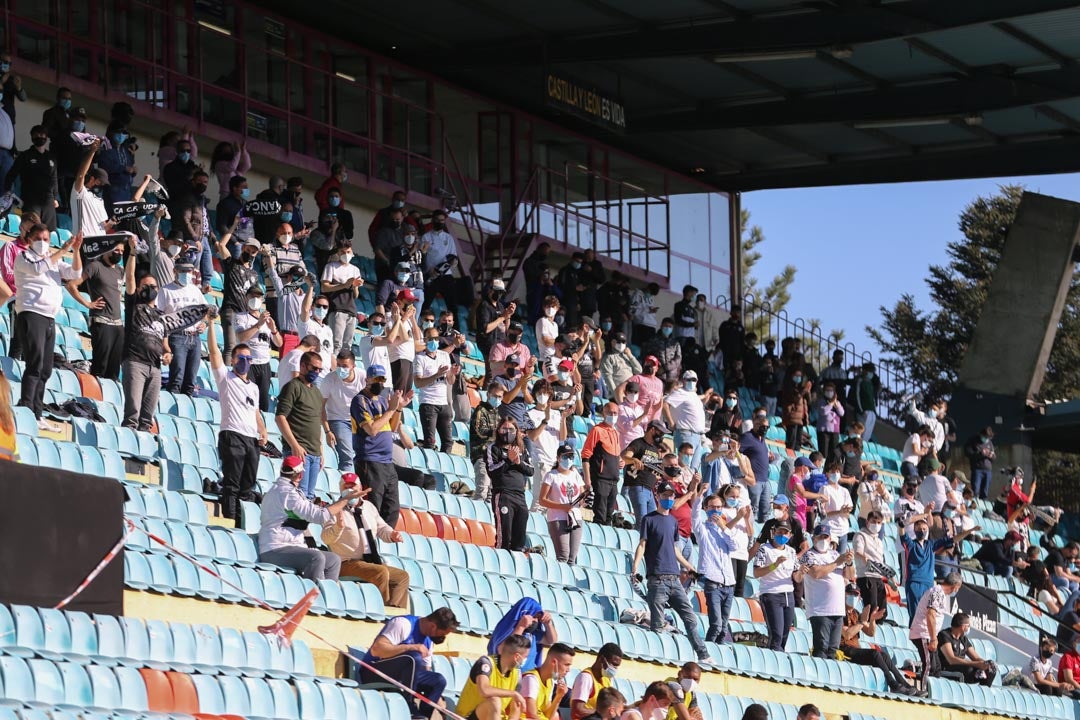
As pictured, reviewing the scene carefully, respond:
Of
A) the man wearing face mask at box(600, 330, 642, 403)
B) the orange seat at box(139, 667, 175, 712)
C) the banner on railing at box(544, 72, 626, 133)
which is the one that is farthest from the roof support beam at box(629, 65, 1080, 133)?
the orange seat at box(139, 667, 175, 712)

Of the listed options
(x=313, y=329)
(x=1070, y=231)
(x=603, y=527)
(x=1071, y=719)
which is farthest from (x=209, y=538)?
(x=1070, y=231)

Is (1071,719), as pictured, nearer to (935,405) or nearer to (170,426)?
(935,405)

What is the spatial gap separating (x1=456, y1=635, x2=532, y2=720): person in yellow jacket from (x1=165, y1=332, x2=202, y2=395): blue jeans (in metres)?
4.22

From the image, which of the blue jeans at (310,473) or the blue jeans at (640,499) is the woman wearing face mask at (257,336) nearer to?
the blue jeans at (310,473)

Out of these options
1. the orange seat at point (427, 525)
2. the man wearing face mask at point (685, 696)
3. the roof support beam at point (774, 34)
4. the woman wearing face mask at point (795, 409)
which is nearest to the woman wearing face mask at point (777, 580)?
the man wearing face mask at point (685, 696)

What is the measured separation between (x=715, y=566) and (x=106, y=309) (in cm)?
527

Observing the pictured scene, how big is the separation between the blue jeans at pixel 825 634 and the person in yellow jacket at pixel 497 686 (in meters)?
5.55

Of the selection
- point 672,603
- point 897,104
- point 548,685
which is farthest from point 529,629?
point 897,104

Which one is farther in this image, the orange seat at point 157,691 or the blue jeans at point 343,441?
the blue jeans at point 343,441

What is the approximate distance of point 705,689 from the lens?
13.7 metres

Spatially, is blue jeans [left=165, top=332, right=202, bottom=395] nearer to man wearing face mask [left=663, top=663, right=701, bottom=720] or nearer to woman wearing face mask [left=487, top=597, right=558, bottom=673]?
woman wearing face mask [left=487, top=597, right=558, bottom=673]

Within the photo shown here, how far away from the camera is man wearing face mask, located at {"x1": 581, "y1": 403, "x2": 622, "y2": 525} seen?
51.0ft

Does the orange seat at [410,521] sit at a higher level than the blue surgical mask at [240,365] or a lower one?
lower

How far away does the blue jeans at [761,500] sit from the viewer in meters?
17.9
